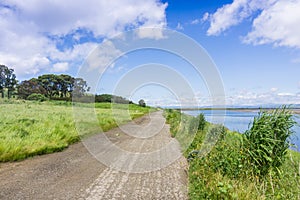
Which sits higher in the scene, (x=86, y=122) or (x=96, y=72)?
(x=96, y=72)

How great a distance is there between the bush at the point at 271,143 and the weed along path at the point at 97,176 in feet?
5.59

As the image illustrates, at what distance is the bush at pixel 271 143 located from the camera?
533 cm

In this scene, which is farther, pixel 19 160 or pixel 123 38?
pixel 123 38

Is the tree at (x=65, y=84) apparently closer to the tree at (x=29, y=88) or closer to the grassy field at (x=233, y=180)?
the tree at (x=29, y=88)

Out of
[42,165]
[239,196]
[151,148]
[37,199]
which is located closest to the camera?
[239,196]

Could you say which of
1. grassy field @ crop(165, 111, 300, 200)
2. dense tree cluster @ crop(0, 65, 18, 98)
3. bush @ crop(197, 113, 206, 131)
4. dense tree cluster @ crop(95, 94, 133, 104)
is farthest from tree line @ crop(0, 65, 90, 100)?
grassy field @ crop(165, 111, 300, 200)

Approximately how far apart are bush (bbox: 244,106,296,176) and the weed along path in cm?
170

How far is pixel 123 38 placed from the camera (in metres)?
10.4

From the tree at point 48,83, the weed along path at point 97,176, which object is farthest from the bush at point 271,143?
the tree at point 48,83

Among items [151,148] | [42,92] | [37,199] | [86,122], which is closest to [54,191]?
[37,199]

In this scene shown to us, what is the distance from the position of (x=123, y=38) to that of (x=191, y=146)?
5312 millimetres

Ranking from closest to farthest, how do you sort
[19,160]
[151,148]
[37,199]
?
[37,199], [19,160], [151,148]

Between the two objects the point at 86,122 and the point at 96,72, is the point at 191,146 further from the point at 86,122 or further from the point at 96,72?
the point at 86,122

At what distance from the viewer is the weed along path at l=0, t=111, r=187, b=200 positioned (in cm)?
472
